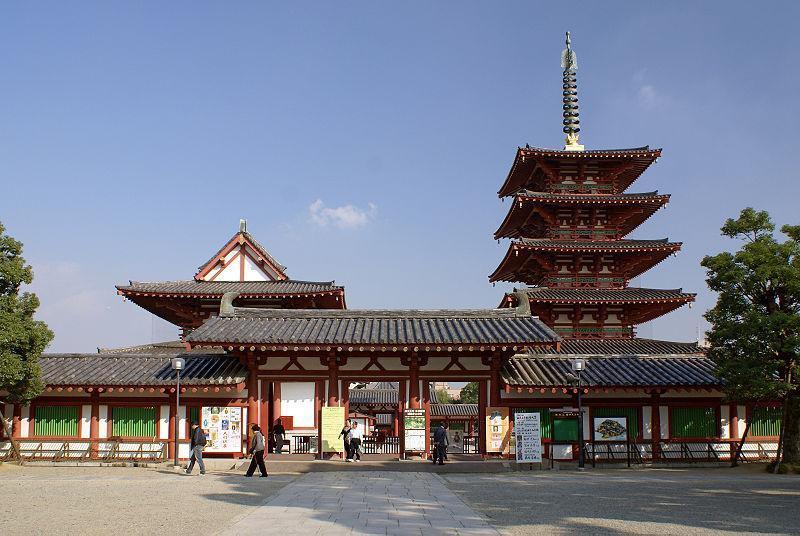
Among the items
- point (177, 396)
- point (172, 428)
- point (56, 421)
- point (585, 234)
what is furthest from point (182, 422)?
point (585, 234)

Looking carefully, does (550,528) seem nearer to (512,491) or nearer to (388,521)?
(388,521)

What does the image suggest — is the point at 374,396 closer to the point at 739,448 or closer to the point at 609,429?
Answer: the point at 609,429

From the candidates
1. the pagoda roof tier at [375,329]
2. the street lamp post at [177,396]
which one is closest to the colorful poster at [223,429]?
the street lamp post at [177,396]

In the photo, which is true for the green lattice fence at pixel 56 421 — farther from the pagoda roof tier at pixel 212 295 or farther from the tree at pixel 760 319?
the tree at pixel 760 319

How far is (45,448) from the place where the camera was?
1011 inches

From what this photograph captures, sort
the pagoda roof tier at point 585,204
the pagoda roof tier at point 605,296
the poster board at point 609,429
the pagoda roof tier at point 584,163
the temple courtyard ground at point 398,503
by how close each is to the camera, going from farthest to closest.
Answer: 1. the pagoda roof tier at point 584,163
2. the pagoda roof tier at point 585,204
3. the pagoda roof tier at point 605,296
4. the poster board at point 609,429
5. the temple courtyard ground at point 398,503

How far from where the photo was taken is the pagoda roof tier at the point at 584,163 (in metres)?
34.8

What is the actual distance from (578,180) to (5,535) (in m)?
30.5

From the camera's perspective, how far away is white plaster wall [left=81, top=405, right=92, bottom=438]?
2588cm

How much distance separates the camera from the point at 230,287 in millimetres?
33406

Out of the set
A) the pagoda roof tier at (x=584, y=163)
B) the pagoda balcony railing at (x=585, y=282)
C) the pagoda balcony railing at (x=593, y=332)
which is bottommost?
the pagoda balcony railing at (x=593, y=332)

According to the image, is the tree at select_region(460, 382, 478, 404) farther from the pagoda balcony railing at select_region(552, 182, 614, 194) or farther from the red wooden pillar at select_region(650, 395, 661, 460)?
the red wooden pillar at select_region(650, 395, 661, 460)

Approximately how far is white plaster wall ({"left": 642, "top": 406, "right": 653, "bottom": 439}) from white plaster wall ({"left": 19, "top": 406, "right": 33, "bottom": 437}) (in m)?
23.6

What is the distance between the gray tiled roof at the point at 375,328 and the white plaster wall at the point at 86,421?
5.50 metres
